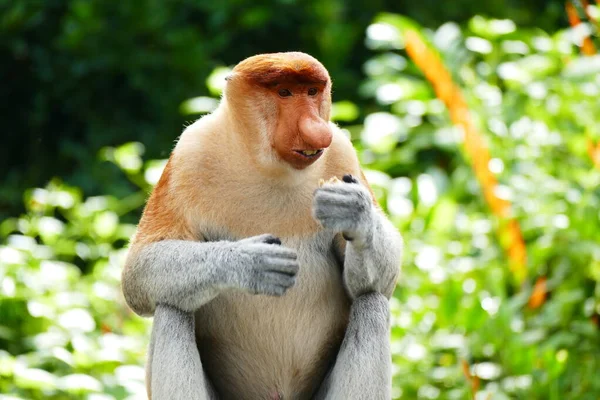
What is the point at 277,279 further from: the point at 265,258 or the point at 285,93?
the point at 285,93

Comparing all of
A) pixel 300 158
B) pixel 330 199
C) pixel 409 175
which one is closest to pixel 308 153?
pixel 300 158

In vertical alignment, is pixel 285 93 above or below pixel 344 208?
above

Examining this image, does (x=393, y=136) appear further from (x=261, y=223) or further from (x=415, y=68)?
(x=261, y=223)

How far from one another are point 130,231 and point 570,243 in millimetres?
2508

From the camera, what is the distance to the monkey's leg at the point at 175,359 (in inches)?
115

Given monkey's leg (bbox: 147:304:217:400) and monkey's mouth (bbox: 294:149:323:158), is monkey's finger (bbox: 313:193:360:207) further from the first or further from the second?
monkey's leg (bbox: 147:304:217:400)

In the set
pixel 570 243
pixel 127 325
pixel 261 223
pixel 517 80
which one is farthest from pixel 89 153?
pixel 261 223

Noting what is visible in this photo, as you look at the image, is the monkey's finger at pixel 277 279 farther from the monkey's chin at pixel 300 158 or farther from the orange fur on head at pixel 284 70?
the orange fur on head at pixel 284 70

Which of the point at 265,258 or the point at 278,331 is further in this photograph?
the point at 278,331

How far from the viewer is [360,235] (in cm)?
288

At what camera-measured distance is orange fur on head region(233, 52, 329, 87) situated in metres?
2.78

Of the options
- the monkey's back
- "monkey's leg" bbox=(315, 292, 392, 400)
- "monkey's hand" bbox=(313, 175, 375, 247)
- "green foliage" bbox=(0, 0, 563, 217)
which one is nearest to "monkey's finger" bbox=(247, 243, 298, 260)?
"monkey's hand" bbox=(313, 175, 375, 247)

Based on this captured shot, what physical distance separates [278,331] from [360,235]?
1.43 feet

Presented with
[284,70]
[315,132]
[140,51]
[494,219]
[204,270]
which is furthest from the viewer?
[140,51]
